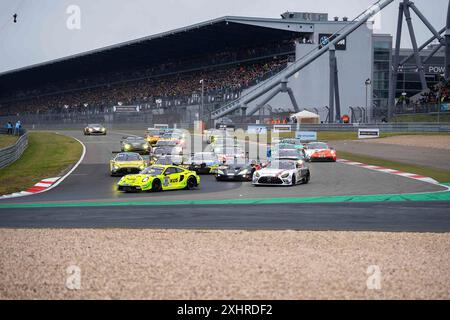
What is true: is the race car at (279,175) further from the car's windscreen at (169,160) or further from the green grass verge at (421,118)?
the green grass verge at (421,118)

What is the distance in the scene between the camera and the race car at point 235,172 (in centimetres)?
2716

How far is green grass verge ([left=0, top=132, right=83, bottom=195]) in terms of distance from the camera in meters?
26.7

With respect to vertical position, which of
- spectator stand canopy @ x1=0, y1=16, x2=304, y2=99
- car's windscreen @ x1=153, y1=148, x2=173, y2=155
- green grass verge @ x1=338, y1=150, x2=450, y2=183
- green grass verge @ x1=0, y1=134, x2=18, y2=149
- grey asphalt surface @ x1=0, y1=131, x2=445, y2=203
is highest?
spectator stand canopy @ x1=0, y1=16, x2=304, y2=99

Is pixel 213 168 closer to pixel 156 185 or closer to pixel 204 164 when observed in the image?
pixel 204 164

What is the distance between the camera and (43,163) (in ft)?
118

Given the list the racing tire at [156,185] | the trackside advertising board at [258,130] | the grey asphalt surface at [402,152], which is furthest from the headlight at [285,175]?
the trackside advertising board at [258,130]

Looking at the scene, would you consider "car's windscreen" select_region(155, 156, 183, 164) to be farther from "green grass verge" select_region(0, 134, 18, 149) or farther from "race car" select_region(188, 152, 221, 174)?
"green grass verge" select_region(0, 134, 18, 149)

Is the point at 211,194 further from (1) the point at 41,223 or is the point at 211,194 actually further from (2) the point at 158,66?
(2) the point at 158,66

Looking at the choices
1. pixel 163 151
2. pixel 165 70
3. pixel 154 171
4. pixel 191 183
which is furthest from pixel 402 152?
pixel 165 70

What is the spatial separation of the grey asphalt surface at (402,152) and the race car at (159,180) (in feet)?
45.2

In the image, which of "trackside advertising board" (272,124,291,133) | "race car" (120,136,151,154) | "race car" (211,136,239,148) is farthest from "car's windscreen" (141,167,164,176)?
"trackside advertising board" (272,124,291,133)

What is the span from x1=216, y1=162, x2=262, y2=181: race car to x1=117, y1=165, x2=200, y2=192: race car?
2402 mm

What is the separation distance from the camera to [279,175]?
24891 mm

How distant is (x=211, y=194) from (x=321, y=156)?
15132 mm
